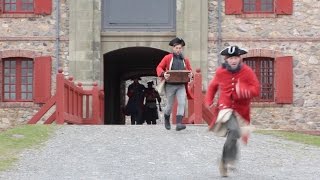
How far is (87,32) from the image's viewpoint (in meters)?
21.6

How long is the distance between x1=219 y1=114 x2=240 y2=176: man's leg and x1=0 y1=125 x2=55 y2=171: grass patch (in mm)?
2743

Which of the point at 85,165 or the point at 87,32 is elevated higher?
the point at 87,32

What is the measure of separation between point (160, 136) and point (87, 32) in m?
8.96

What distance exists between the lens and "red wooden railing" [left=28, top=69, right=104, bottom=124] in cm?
1636

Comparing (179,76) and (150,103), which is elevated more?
(179,76)

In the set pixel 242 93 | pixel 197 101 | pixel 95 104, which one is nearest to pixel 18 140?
pixel 242 93

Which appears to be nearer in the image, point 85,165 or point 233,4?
point 85,165

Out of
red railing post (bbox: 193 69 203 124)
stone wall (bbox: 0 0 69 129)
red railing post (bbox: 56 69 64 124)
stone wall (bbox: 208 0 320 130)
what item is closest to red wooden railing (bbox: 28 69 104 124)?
red railing post (bbox: 56 69 64 124)

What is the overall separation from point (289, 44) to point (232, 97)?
43.7ft

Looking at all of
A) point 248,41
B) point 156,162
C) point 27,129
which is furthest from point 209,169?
point 248,41

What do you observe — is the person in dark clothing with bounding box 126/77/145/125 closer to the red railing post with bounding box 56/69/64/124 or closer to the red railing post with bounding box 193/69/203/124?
the red railing post with bounding box 193/69/203/124

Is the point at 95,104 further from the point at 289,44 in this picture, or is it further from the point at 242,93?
the point at 242,93

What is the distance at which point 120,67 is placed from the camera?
29188mm

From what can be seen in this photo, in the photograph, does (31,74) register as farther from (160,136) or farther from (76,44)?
(160,136)
